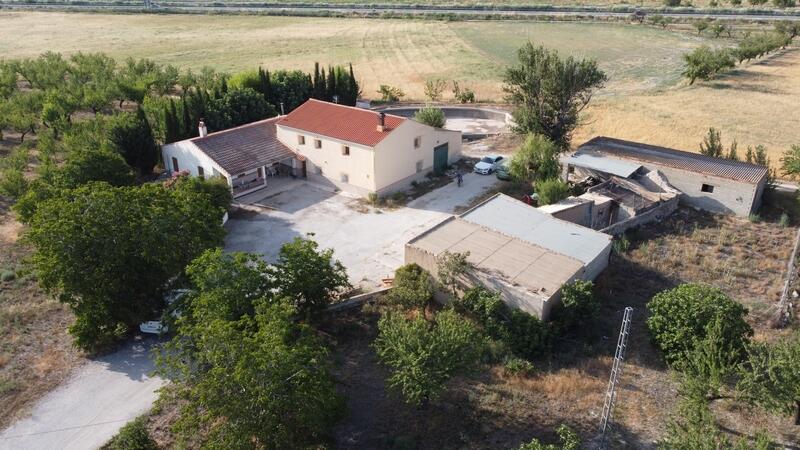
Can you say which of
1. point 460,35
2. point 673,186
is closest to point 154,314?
point 673,186

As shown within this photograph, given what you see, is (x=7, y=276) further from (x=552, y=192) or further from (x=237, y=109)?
(x=552, y=192)

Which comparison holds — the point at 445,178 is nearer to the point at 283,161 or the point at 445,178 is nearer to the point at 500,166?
the point at 500,166

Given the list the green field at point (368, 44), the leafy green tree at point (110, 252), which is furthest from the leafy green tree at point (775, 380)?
the green field at point (368, 44)

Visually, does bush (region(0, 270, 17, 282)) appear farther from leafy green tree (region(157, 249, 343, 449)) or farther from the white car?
the white car

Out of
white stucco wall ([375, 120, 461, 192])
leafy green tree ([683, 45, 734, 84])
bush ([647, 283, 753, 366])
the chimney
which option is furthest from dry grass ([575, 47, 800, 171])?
bush ([647, 283, 753, 366])

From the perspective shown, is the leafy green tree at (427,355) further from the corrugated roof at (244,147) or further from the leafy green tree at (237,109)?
the leafy green tree at (237,109)

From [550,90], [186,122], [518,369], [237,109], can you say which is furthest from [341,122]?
[518,369]

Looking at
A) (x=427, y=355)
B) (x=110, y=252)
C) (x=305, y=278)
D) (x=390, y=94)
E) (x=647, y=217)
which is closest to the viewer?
(x=427, y=355)
